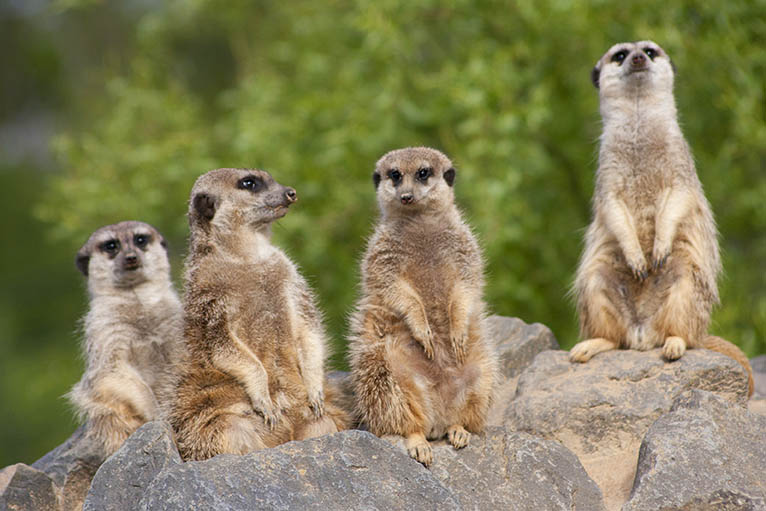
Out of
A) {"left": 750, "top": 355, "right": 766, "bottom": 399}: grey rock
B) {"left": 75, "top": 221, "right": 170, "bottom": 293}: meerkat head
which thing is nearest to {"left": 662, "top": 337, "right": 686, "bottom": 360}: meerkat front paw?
{"left": 750, "top": 355, "right": 766, "bottom": 399}: grey rock

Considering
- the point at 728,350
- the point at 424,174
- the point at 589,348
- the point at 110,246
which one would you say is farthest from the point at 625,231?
the point at 110,246

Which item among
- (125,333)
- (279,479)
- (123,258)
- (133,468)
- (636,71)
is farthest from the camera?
(636,71)

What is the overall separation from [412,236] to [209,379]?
1.00m

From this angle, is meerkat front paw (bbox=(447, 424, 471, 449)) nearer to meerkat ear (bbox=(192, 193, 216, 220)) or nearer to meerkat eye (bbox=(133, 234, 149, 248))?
meerkat ear (bbox=(192, 193, 216, 220))

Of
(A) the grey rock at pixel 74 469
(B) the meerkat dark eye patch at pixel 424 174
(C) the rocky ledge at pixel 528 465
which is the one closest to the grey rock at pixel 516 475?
(C) the rocky ledge at pixel 528 465

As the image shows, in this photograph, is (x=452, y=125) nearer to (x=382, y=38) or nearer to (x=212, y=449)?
(x=382, y=38)

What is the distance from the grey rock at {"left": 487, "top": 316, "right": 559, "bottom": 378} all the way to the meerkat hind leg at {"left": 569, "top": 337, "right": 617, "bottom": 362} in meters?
0.38

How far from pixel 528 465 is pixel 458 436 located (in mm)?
293

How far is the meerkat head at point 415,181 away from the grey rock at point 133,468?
1.32 meters

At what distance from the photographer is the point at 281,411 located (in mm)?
3438

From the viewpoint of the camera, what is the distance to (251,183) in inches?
144

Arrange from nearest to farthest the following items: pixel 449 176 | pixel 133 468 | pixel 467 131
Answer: pixel 133 468, pixel 449 176, pixel 467 131

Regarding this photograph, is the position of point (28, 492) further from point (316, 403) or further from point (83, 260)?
point (83, 260)

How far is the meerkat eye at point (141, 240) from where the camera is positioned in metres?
4.38
